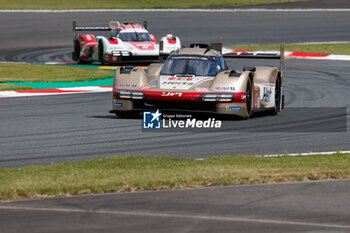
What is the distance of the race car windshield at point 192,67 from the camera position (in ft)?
49.2

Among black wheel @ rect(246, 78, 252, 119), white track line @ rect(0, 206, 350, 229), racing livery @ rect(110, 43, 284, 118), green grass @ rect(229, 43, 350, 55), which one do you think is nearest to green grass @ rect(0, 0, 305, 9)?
green grass @ rect(229, 43, 350, 55)

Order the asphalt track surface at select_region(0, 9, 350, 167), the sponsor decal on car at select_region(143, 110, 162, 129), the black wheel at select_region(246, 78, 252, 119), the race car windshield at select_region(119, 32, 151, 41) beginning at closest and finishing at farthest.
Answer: the asphalt track surface at select_region(0, 9, 350, 167), the sponsor decal on car at select_region(143, 110, 162, 129), the black wheel at select_region(246, 78, 252, 119), the race car windshield at select_region(119, 32, 151, 41)

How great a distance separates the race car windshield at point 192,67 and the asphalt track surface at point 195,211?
6852mm

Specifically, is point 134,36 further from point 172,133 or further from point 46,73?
point 172,133

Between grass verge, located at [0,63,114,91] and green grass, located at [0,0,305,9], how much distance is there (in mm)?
22522

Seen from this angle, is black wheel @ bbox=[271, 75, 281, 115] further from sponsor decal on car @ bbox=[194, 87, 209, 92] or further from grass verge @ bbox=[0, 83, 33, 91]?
grass verge @ bbox=[0, 83, 33, 91]

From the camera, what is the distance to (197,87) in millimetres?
14195

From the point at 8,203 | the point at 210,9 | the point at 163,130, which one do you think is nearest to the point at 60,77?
the point at 163,130

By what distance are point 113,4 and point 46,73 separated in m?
30.2

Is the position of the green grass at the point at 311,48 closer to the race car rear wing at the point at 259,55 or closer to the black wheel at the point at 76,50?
the black wheel at the point at 76,50

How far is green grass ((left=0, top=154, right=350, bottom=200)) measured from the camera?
8.22m

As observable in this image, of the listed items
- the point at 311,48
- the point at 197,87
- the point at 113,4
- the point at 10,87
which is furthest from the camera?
the point at 113,4

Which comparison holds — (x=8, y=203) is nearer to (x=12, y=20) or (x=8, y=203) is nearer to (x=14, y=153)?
(x=14, y=153)

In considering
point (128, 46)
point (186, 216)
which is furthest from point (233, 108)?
point (128, 46)
